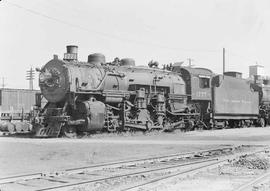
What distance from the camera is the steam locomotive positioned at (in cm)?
2036

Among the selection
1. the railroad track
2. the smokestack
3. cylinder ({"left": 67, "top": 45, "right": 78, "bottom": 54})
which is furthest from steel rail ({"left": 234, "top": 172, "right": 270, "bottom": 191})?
cylinder ({"left": 67, "top": 45, "right": 78, "bottom": 54})

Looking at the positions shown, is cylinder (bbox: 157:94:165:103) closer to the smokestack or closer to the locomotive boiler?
the locomotive boiler

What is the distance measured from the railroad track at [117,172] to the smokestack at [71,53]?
10.7 metres

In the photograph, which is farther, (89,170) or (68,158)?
(68,158)

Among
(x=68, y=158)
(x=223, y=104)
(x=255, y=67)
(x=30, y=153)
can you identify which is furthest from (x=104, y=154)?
(x=255, y=67)

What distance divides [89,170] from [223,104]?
20370mm

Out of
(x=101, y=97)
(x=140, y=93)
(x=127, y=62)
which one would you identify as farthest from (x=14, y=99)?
(x=140, y=93)

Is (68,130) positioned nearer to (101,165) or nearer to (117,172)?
(101,165)

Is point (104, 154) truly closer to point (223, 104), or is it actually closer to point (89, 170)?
point (89, 170)

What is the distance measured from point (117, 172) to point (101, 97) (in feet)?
39.0

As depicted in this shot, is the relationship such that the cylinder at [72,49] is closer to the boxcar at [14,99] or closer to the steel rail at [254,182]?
the boxcar at [14,99]

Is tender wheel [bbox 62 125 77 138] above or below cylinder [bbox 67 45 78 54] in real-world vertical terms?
below

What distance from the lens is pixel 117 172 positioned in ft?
31.7

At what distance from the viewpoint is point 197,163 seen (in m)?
11.2
